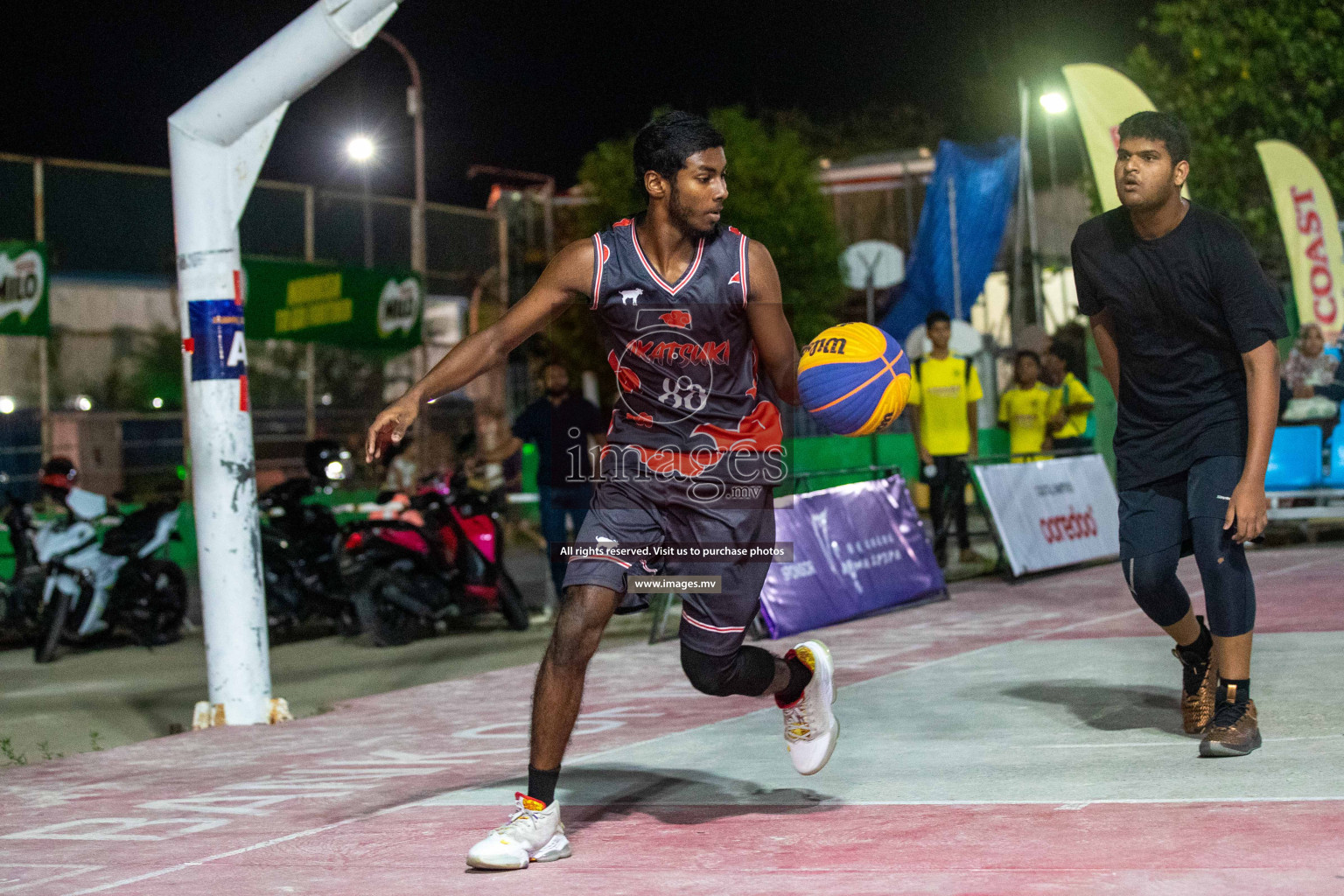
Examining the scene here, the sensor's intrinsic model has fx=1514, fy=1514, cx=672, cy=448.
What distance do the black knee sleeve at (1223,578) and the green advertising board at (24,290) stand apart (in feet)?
38.1

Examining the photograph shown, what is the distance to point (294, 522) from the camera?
11891 millimetres

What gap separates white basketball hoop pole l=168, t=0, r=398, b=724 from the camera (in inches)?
297

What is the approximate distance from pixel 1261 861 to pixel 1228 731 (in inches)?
57.3

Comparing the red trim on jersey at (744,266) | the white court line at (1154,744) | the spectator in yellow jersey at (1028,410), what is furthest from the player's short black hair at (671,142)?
the spectator in yellow jersey at (1028,410)

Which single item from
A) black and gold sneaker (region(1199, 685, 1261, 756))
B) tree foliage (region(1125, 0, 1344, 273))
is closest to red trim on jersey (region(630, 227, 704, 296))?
black and gold sneaker (region(1199, 685, 1261, 756))

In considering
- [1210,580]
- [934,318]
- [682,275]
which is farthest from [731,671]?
[934,318]

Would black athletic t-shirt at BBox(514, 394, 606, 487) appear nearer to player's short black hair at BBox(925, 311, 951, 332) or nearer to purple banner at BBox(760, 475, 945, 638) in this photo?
purple banner at BBox(760, 475, 945, 638)

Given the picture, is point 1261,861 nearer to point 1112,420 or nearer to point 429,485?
point 429,485

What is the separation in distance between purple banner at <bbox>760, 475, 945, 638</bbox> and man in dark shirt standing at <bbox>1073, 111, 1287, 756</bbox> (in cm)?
418

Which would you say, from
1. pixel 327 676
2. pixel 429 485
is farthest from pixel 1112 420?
pixel 327 676

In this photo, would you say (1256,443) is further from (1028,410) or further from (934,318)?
(1028,410)

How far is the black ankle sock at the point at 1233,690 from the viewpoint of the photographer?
5.24 m

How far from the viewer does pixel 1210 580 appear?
5.33 meters

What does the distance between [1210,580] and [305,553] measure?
26.3ft
